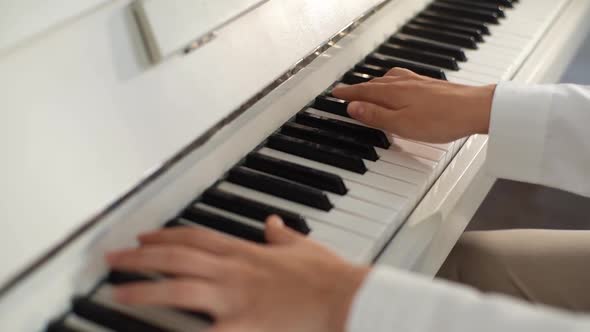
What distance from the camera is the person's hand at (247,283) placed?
2.19 ft

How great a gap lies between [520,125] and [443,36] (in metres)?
0.41

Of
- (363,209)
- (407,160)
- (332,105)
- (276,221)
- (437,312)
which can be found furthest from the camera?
(332,105)

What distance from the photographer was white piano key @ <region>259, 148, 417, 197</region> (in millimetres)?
935

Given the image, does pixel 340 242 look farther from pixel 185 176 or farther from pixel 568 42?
pixel 568 42

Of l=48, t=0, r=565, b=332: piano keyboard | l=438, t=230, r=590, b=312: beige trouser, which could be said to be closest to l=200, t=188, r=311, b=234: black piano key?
l=48, t=0, r=565, b=332: piano keyboard

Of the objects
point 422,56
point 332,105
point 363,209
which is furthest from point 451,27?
point 363,209

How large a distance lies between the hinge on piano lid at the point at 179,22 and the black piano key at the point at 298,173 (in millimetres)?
173

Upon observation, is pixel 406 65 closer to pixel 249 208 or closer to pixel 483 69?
pixel 483 69

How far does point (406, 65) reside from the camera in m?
1.25

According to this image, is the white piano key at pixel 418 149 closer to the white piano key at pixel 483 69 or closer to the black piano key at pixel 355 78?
the black piano key at pixel 355 78

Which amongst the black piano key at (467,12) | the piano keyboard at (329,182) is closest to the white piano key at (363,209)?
Answer: the piano keyboard at (329,182)

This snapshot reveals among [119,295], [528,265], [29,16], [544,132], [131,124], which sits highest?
[29,16]

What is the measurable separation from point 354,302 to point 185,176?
282mm

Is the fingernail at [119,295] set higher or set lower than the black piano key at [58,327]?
higher
